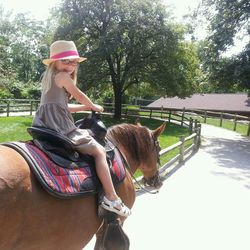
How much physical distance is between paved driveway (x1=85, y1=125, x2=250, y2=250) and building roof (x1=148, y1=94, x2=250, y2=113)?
104 feet

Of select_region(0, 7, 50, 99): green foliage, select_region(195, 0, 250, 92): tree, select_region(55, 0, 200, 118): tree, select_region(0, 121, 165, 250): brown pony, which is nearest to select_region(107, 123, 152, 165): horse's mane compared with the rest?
select_region(0, 121, 165, 250): brown pony

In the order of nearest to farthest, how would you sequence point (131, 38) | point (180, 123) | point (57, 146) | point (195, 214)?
point (57, 146) < point (195, 214) < point (131, 38) < point (180, 123)

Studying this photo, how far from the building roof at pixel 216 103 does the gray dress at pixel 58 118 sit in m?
38.9

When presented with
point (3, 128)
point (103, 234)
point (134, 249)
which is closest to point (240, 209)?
point (134, 249)

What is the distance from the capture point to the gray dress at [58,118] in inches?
111

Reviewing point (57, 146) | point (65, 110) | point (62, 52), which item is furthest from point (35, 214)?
point (62, 52)

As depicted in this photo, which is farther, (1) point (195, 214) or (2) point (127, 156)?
(1) point (195, 214)

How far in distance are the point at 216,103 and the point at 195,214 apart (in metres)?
38.8

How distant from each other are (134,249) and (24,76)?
58822 millimetres

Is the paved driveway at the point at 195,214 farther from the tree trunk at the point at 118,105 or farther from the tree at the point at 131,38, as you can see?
the tree trunk at the point at 118,105

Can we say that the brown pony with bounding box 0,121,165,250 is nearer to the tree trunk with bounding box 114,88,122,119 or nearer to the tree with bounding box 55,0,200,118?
the tree with bounding box 55,0,200,118

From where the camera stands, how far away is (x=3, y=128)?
14703 mm

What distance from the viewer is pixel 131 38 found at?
24125 millimetres

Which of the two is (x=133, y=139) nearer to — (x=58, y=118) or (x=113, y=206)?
(x=113, y=206)
